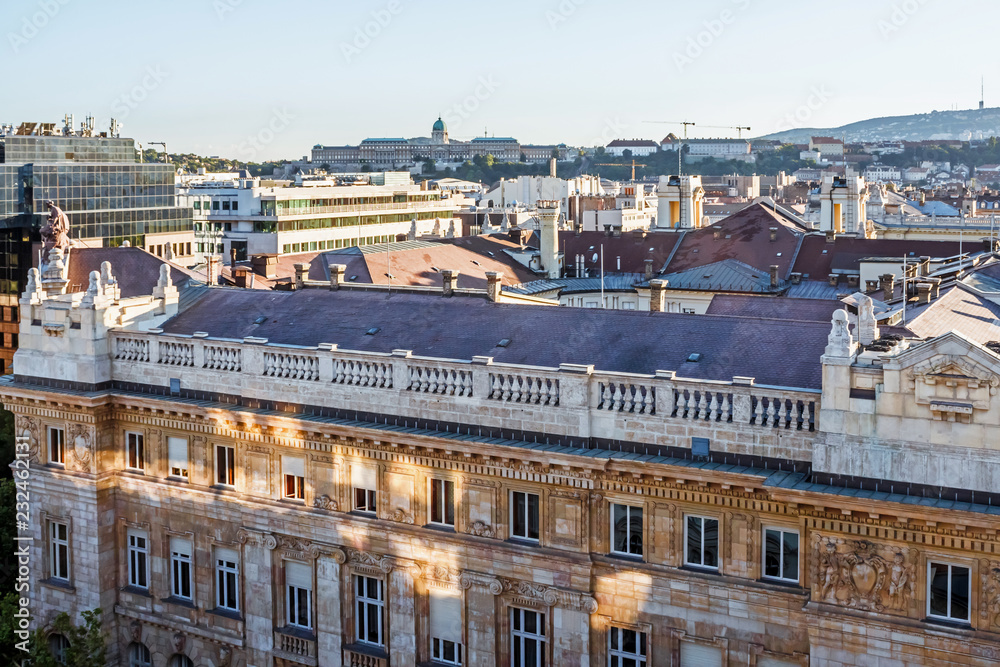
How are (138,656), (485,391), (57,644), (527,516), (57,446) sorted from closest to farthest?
(527,516) → (485,391) → (138,656) → (57,446) → (57,644)

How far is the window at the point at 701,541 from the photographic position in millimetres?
27875

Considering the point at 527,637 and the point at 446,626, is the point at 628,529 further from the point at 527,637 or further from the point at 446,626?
the point at 446,626

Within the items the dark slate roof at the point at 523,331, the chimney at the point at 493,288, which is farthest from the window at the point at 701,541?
the chimney at the point at 493,288

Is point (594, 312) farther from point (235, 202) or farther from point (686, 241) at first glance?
point (235, 202)

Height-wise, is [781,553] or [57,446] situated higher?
[57,446]

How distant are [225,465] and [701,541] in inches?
562

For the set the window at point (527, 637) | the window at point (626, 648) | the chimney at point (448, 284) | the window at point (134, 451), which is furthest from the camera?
the chimney at point (448, 284)

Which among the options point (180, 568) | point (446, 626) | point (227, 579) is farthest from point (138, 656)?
point (446, 626)

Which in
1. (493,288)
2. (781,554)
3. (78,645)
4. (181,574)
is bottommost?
(78,645)

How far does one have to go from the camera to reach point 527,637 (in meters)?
30.7

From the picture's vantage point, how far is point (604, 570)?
2927cm

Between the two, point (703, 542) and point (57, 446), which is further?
point (57, 446)

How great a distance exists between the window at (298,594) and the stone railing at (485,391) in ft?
15.3

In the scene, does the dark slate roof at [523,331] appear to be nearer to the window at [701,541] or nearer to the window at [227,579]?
the window at [701,541]
